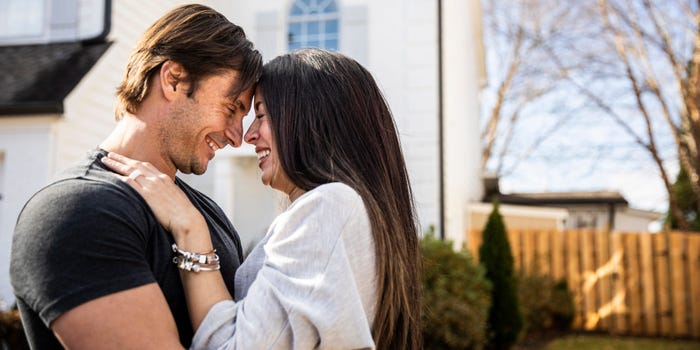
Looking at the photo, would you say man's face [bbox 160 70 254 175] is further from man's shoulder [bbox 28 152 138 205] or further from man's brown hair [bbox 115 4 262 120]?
man's shoulder [bbox 28 152 138 205]

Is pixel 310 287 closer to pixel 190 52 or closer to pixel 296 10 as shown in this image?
pixel 190 52

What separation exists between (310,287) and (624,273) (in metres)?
12.4

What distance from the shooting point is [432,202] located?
9.70m

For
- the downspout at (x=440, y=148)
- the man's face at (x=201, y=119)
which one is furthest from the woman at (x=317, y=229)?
the downspout at (x=440, y=148)

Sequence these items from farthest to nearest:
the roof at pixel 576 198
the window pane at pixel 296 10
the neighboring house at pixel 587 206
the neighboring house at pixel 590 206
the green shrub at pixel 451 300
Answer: the neighboring house at pixel 590 206, the roof at pixel 576 198, the neighboring house at pixel 587 206, the window pane at pixel 296 10, the green shrub at pixel 451 300

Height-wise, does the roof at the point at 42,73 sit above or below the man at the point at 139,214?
above

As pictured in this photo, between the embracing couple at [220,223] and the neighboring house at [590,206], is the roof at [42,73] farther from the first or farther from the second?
the neighboring house at [590,206]

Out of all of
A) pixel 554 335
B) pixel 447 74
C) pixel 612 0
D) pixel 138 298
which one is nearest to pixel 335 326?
pixel 138 298

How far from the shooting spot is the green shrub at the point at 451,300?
26.1 feet

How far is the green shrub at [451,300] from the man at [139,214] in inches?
220

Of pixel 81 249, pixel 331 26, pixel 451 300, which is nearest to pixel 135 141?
pixel 81 249

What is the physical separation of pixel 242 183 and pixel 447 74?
3.63 m

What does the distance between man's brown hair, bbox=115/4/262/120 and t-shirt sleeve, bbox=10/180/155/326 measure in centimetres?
55

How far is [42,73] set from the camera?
8.17 m
